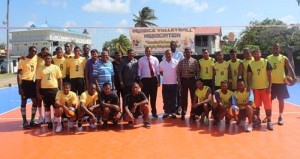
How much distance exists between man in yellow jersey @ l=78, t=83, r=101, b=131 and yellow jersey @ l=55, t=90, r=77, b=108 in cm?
18

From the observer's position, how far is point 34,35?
121 feet

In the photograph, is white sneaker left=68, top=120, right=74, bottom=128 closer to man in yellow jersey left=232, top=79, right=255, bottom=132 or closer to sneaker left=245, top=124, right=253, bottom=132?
man in yellow jersey left=232, top=79, right=255, bottom=132

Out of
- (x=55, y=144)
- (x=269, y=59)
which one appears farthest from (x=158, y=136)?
(x=269, y=59)

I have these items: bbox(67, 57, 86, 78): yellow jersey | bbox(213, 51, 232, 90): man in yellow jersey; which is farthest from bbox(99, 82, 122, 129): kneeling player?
bbox(213, 51, 232, 90): man in yellow jersey

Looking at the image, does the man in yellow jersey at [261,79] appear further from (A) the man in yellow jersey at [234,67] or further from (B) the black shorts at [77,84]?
(B) the black shorts at [77,84]

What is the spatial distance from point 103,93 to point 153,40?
1365 cm

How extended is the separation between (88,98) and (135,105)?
101 cm

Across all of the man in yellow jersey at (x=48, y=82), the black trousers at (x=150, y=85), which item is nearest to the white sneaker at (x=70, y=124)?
the man in yellow jersey at (x=48, y=82)

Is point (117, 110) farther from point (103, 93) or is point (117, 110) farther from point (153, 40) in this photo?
point (153, 40)

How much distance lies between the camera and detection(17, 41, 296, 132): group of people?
6.50m

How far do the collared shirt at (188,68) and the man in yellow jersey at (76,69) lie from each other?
2.24 metres

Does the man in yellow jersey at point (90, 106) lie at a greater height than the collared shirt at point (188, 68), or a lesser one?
lesser

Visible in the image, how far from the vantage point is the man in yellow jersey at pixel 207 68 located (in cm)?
717

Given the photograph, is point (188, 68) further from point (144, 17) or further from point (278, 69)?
point (144, 17)
